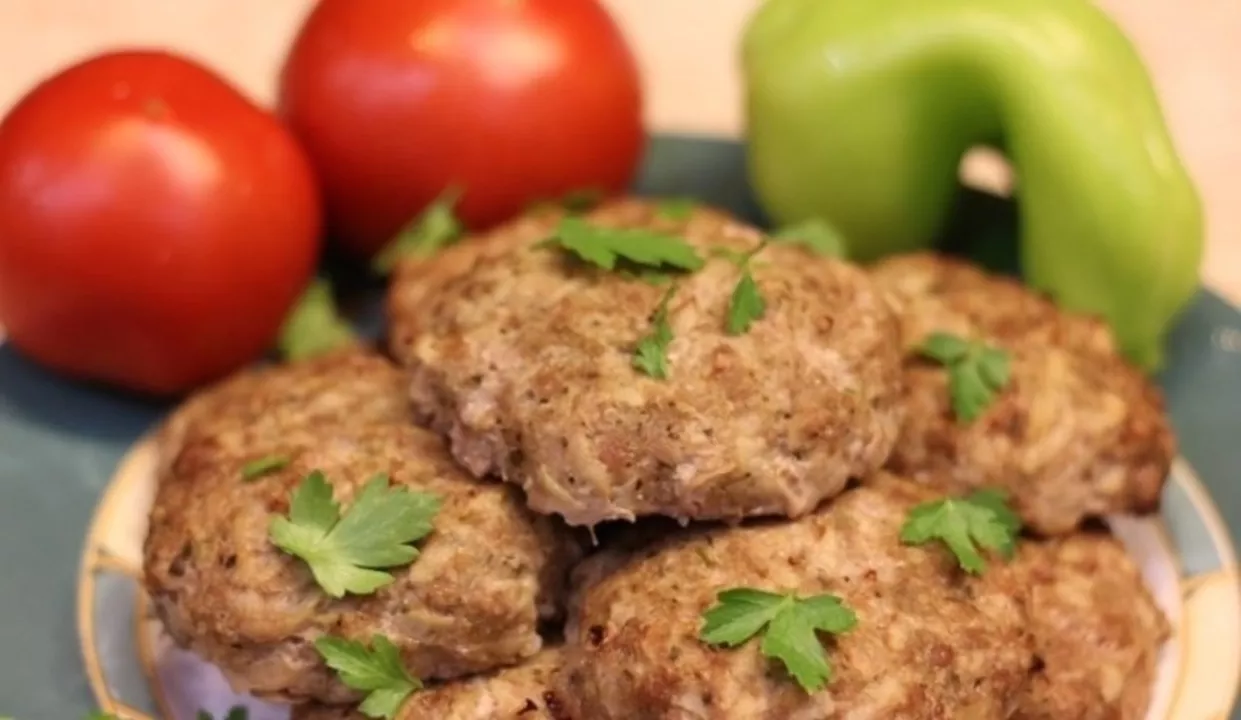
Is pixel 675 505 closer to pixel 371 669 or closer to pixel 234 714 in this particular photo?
pixel 371 669

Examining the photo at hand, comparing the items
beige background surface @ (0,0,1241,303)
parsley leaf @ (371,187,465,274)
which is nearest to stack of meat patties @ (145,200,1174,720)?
parsley leaf @ (371,187,465,274)

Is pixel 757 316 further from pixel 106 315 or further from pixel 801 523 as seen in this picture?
pixel 106 315

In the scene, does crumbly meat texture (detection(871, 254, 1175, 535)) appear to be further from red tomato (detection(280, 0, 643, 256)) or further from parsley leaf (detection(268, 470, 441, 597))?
red tomato (detection(280, 0, 643, 256))

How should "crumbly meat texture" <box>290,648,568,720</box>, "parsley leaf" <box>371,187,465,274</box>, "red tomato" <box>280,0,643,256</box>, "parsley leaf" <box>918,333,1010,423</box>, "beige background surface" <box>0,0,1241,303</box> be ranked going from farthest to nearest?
1. "beige background surface" <box>0,0,1241,303</box>
2. "red tomato" <box>280,0,643,256</box>
3. "parsley leaf" <box>371,187,465,274</box>
4. "parsley leaf" <box>918,333,1010,423</box>
5. "crumbly meat texture" <box>290,648,568,720</box>

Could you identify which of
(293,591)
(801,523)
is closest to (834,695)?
(801,523)

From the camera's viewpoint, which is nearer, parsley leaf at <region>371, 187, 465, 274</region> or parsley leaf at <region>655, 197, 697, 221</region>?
parsley leaf at <region>655, 197, 697, 221</region>

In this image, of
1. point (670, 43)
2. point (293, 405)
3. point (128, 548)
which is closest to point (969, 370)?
point (293, 405)

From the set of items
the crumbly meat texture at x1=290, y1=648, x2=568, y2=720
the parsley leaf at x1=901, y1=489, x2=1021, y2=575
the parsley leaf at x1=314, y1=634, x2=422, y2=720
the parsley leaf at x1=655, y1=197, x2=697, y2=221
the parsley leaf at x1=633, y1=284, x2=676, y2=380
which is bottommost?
the crumbly meat texture at x1=290, y1=648, x2=568, y2=720
